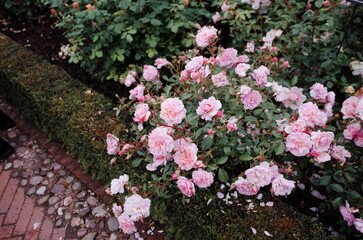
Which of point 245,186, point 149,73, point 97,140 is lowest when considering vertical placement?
point 97,140

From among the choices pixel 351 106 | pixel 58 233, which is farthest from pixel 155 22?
pixel 58 233

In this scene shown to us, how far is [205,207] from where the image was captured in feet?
5.92

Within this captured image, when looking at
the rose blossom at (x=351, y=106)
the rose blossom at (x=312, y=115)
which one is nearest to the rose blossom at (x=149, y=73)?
the rose blossom at (x=312, y=115)

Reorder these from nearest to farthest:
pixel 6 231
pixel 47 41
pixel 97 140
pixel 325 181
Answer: pixel 325 181
pixel 97 140
pixel 6 231
pixel 47 41

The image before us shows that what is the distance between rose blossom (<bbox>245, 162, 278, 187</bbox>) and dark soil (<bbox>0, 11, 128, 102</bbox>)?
2091 millimetres

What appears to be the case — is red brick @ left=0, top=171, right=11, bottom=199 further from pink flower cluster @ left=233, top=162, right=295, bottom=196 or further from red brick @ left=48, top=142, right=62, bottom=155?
pink flower cluster @ left=233, top=162, right=295, bottom=196

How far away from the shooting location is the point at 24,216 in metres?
2.56

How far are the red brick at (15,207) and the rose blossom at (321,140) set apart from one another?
8.45ft

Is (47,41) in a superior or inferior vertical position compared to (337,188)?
inferior

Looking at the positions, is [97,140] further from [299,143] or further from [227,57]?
[299,143]

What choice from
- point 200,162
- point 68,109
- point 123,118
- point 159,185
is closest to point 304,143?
point 200,162

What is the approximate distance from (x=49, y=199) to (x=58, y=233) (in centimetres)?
39

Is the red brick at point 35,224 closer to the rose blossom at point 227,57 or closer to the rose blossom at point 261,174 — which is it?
the rose blossom at point 261,174

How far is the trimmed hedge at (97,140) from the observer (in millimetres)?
1712
